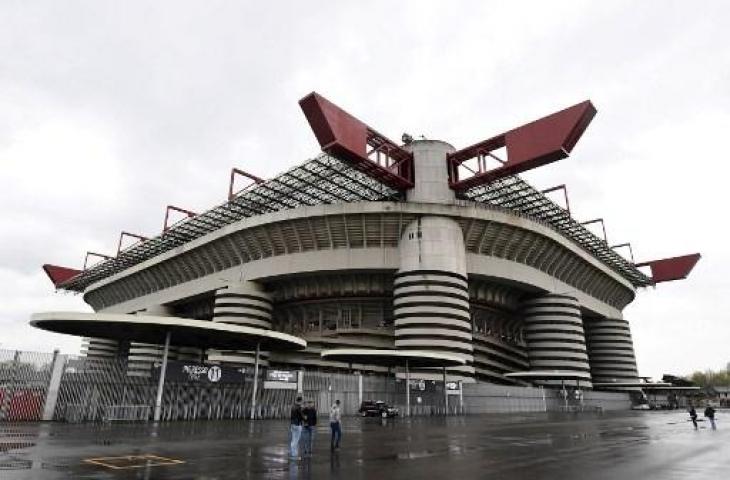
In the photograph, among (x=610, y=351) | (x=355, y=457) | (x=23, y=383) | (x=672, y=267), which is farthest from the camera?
(x=672, y=267)

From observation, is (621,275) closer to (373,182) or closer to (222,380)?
(373,182)

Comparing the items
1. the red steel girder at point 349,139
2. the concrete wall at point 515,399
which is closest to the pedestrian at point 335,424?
the red steel girder at point 349,139

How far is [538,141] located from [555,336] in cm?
2900

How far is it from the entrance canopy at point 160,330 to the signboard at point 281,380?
6.26 feet

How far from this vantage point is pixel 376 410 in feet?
117

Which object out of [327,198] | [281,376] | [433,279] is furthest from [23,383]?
[327,198]

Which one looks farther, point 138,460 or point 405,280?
point 405,280

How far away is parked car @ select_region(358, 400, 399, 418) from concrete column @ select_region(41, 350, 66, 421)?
19.3m

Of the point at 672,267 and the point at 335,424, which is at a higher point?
the point at 672,267

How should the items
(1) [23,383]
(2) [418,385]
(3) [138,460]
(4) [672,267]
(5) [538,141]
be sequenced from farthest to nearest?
1. (4) [672,267]
2. (5) [538,141]
3. (2) [418,385]
4. (1) [23,383]
5. (3) [138,460]

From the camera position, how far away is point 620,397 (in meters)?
72.8

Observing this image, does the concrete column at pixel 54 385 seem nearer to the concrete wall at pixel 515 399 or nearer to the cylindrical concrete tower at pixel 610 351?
the concrete wall at pixel 515 399

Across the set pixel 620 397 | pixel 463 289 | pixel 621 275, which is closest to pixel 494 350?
pixel 463 289

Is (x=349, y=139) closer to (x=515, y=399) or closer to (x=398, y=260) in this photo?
(x=398, y=260)
